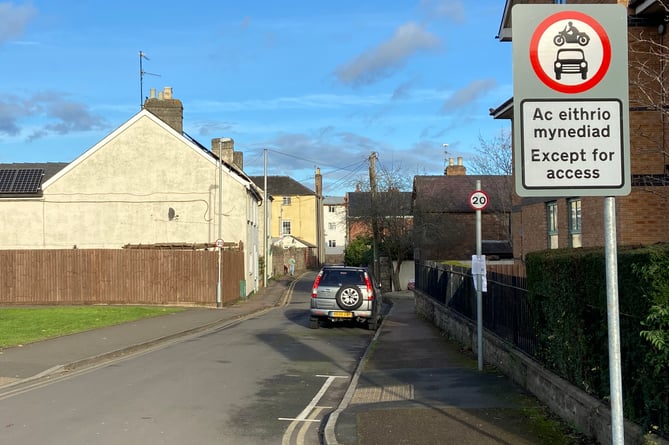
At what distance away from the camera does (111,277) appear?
3000 cm

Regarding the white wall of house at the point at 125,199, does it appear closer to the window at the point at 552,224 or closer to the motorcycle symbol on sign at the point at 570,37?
the window at the point at 552,224

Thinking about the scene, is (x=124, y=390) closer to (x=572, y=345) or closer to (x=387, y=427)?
(x=387, y=427)

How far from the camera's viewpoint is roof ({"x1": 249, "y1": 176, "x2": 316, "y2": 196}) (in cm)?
→ 8425

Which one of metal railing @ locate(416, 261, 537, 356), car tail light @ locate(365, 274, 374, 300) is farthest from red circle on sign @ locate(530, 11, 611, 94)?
car tail light @ locate(365, 274, 374, 300)

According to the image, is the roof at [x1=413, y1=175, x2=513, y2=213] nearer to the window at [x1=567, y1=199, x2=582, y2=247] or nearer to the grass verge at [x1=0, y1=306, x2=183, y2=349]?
the window at [x1=567, y1=199, x2=582, y2=247]

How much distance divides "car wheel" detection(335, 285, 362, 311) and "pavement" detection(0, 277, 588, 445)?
3.78ft

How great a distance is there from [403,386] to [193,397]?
312cm

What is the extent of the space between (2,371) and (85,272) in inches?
736

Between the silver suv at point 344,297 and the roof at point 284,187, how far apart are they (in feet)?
209

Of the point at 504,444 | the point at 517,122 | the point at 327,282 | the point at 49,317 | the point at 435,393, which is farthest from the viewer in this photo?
the point at 49,317

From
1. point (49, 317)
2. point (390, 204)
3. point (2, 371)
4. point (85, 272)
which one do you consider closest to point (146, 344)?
point (2, 371)

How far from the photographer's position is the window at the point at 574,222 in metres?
18.2

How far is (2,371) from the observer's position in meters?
12.0

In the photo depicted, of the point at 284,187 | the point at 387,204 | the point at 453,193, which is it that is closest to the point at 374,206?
the point at 387,204
